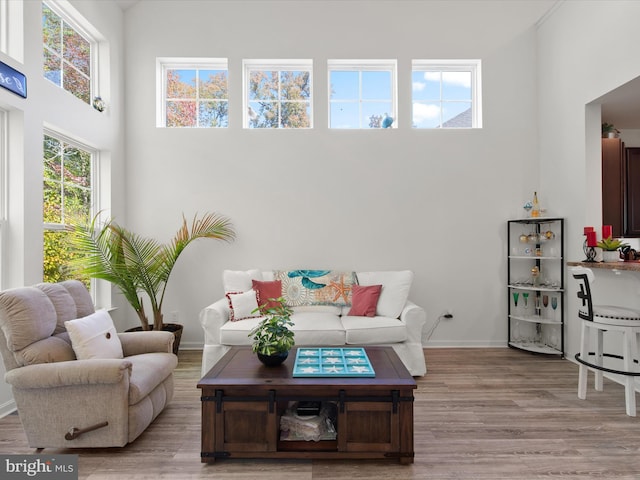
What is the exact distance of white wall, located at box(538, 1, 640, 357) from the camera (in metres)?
3.30

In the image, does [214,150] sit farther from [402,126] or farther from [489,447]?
[489,447]

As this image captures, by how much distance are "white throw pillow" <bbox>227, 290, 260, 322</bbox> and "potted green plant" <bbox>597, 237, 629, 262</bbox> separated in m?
3.11

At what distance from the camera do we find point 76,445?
2213 millimetres

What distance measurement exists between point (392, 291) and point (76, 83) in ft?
12.5

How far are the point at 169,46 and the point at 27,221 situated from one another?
2.65m

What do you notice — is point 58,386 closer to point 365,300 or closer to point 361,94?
point 365,300

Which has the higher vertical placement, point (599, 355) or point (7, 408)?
point (599, 355)

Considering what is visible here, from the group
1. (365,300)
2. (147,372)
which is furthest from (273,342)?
(365,300)

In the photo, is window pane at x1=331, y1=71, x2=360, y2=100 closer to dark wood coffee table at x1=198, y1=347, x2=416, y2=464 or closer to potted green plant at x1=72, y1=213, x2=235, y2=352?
potted green plant at x1=72, y1=213, x2=235, y2=352

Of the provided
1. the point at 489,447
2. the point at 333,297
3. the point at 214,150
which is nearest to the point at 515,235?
the point at 333,297

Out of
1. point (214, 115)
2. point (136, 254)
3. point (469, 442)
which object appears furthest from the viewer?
point (214, 115)

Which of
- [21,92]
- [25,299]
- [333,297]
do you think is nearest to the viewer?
[25,299]

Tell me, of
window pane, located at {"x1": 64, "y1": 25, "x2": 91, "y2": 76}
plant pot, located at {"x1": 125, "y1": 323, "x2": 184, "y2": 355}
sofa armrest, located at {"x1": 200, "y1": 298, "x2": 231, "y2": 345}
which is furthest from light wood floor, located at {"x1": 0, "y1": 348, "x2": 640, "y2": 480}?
window pane, located at {"x1": 64, "y1": 25, "x2": 91, "y2": 76}

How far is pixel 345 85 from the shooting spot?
4691 millimetres
